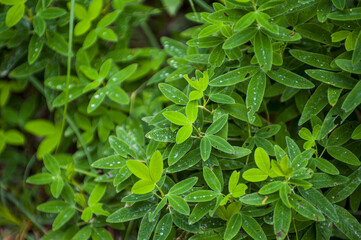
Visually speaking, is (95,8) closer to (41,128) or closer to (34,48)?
(34,48)

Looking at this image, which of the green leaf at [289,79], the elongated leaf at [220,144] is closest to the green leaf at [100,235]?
the elongated leaf at [220,144]

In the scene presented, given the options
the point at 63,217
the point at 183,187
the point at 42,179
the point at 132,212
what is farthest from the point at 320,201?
the point at 42,179

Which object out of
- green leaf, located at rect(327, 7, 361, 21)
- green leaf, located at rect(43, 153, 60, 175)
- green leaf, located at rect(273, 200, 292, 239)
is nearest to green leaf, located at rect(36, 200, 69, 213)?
green leaf, located at rect(43, 153, 60, 175)

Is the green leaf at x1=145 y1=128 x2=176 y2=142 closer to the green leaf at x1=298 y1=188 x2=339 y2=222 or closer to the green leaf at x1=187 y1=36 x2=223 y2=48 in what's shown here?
the green leaf at x1=187 y1=36 x2=223 y2=48

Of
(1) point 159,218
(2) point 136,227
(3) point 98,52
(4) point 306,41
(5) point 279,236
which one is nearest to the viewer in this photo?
(5) point 279,236

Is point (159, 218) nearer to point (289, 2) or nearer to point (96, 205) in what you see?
point (96, 205)

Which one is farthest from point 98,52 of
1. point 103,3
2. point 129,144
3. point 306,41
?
point 306,41
